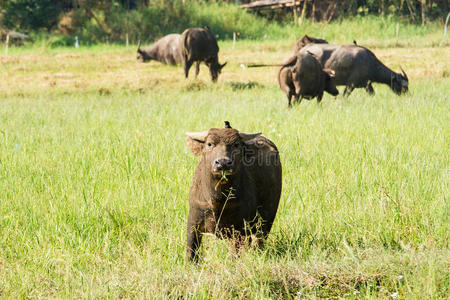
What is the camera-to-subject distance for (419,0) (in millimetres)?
28328

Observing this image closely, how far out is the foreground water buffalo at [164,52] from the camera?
20.1 metres

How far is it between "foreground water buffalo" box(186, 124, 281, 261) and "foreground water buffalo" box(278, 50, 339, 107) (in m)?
5.56

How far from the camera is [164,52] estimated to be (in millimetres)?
20969

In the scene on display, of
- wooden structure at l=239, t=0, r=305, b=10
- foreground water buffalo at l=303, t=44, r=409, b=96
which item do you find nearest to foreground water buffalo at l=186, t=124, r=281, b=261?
foreground water buffalo at l=303, t=44, r=409, b=96

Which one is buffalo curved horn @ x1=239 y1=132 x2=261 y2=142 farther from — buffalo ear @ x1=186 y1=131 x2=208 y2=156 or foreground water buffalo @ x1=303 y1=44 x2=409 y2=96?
foreground water buffalo @ x1=303 y1=44 x2=409 y2=96

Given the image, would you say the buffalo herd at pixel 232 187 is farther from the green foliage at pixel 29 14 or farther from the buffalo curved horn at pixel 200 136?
the green foliage at pixel 29 14

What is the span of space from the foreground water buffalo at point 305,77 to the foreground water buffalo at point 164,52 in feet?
36.8

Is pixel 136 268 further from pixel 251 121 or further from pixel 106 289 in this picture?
pixel 251 121

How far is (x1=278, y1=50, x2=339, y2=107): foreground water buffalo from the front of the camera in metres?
8.92

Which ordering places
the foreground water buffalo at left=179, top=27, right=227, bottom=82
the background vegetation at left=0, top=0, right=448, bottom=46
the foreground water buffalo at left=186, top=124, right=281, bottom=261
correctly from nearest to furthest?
the foreground water buffalo at left=186, top=124, right=281, bottom=261, the foreground water buffalo at left=179, top=27, right=227, bottom=82, the background vegetation at left=0, top=0, right=448, bottom=46

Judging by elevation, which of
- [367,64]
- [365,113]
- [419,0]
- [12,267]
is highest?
[419,0]

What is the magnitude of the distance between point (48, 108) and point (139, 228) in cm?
629

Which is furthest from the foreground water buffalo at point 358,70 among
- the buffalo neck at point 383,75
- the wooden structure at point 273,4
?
the wooden structure at point 273,4

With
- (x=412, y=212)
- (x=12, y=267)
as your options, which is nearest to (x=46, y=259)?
(x=12, y=267)
